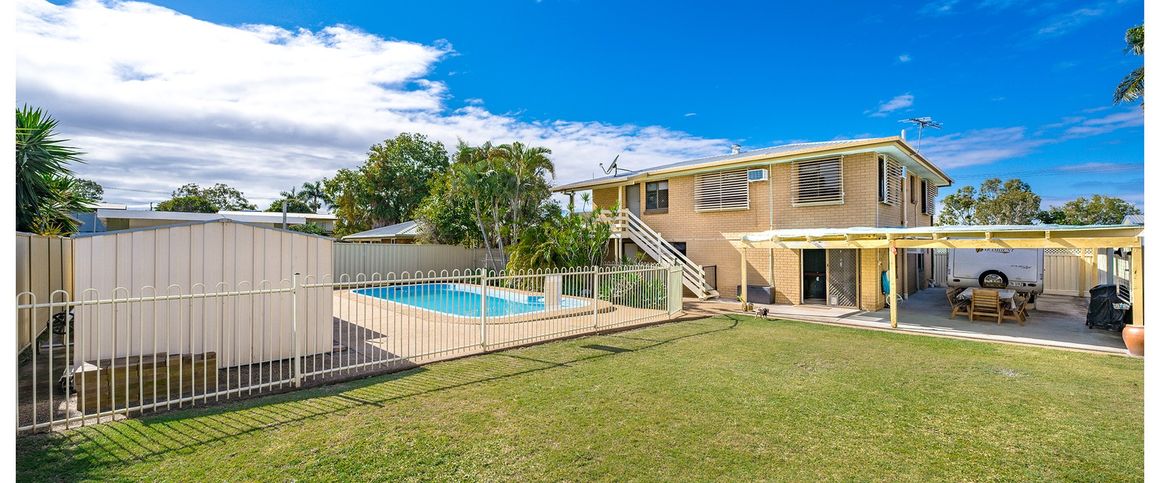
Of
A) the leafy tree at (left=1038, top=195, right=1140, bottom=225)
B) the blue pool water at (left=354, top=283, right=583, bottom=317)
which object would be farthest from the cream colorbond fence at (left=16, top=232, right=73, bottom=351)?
the leafy tree at (left=1038, top=195, right=1140, bottom=225)

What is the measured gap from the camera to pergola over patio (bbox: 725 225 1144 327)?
9.27m

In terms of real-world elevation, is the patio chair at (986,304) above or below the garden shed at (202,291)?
below

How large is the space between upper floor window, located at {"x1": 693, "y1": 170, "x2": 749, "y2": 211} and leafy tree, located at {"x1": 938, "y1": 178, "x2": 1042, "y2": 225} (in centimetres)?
3158

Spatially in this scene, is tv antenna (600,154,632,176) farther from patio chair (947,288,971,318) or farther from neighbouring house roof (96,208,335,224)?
neighbouring house roof (96,208,335,224)

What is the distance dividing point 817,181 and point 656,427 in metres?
13.4

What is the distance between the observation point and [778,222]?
1667 cm

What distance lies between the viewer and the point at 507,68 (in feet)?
64.9

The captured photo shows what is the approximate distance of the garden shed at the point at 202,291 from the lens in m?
6.06

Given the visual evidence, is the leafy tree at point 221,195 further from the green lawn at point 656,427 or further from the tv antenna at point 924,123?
the tv antenna at point 924,123

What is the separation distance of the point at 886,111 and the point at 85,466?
27.3 meters

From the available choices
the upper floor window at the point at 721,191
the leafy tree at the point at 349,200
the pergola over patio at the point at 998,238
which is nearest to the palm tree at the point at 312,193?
the leafy tree at the point at 349,200

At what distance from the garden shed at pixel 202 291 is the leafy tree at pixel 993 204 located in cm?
4583

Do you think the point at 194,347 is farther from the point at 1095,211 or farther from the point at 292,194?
the point at 292,194
